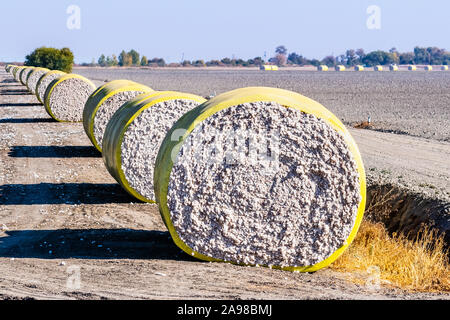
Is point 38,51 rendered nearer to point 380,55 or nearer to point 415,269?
point 415,269

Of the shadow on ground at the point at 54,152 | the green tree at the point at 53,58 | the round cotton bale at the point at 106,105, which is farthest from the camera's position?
the green tree at the point at 53,58

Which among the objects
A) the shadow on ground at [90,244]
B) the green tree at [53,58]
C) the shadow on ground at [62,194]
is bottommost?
the shadow on ground at [90,244]

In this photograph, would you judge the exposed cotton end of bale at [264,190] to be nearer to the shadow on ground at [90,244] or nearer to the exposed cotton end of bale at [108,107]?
the shadow on ground at [90,244]

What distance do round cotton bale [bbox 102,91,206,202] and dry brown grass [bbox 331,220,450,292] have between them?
347 centimetres

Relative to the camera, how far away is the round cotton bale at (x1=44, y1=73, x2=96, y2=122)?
2116cm

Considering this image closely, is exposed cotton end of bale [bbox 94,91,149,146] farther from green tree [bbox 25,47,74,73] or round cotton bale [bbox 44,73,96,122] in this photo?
green tree [bbox 25,47,74,73]

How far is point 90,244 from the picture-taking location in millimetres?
7473

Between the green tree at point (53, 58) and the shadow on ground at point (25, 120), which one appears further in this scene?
the green tree at point (53, 58)

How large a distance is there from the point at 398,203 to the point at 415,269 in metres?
2.64

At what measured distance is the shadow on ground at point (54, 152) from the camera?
14148 mm

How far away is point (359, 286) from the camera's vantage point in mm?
6277

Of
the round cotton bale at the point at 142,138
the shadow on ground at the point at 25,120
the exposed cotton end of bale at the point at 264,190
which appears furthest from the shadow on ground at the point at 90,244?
the shadow on ground at the point at 25,120

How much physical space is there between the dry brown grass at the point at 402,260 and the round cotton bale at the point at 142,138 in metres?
3.47

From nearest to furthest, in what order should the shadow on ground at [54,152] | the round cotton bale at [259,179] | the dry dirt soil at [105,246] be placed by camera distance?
the dry dirt soil at [105,246] → the round cotton bale at [259,179] → the shadow on ground at [54,152]
